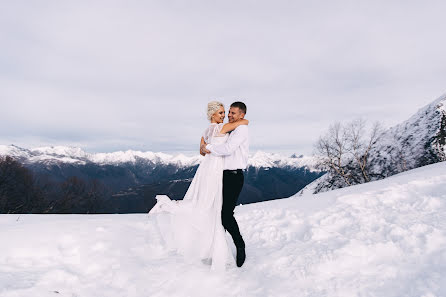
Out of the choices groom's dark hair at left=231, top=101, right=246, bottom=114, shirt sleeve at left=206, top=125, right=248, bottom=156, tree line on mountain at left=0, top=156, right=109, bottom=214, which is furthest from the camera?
tree line on mountain at left=0, top=156, right=109, bottom=214

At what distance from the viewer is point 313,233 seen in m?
4.84

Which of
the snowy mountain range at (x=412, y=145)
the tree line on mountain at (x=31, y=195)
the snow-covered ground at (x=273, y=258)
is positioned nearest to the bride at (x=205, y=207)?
the snow-covered ground at (x=273, y=258)

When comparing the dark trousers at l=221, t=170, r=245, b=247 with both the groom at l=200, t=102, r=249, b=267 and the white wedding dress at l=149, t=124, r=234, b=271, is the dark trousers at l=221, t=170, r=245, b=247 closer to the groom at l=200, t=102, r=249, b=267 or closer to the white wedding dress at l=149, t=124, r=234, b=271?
the groom at l=200, t=102, r=249, b=267

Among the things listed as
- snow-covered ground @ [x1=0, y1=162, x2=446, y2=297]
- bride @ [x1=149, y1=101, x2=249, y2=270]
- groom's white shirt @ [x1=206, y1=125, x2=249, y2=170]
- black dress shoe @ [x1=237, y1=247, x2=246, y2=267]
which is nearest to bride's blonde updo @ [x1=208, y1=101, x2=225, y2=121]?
bride @ [x1=149, y1=101, x2=249, y2=270]

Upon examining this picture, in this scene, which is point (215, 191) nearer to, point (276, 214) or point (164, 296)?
point (164, 296)

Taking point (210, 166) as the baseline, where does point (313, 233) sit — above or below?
below

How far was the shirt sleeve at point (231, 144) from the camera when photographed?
13.2ft

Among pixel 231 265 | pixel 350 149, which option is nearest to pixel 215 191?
pixel 231 265

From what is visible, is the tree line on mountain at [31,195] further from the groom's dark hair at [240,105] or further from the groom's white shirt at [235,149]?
the groom's dark hair at [240,105]

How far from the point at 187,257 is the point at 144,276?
89 centimetres

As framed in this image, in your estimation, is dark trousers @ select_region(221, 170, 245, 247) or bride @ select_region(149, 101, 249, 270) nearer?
dark trousers @ select_region(221, 170, 245, 247)

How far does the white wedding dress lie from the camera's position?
4.35m

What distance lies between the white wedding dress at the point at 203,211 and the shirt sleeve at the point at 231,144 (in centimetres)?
23

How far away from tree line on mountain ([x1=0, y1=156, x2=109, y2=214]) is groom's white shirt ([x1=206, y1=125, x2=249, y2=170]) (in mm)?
43957
